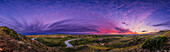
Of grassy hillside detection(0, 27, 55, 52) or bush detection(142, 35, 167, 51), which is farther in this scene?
bush detection(142, 35, 167, 51)

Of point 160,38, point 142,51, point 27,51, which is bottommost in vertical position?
point 142,51

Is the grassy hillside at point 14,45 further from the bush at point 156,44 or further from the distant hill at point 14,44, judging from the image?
the bush at point 156,44

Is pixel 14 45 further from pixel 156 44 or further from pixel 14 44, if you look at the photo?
pixel 156 44

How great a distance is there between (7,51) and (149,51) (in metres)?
15.2

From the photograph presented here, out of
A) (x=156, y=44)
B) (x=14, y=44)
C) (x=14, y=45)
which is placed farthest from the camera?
(x=156, y=44)

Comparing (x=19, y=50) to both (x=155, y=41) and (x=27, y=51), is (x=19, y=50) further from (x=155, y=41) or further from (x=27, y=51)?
(x=155, y=41)

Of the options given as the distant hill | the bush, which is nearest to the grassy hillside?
the distant hill

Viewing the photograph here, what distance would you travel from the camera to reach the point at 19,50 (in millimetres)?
9445

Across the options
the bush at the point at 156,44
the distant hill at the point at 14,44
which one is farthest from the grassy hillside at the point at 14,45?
the bush at the point at 156,44

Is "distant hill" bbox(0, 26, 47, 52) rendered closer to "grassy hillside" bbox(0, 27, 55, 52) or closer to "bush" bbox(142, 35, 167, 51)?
"grassy hillside" bbox(0, 27, 55, 52)

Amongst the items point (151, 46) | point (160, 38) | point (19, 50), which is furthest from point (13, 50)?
point (160, 38)

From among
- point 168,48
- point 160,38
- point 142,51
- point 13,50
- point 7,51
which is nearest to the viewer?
point 7,51

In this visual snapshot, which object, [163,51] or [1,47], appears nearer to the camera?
[1,47]

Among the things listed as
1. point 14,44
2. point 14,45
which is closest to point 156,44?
point 14,45
